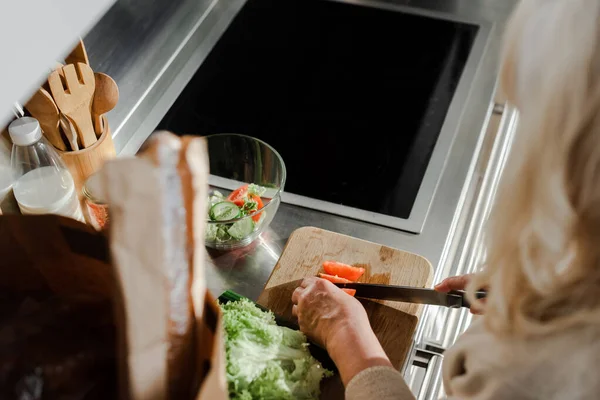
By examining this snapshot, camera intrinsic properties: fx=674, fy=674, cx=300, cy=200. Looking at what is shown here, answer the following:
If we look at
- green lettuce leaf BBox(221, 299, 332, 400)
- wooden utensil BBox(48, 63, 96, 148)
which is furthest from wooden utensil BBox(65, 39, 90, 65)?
green lettuce leaf BBox(221, 299, 332, 400)

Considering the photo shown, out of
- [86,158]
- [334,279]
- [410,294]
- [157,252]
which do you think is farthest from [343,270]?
[157,252]

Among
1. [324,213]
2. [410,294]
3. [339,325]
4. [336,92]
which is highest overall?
[336,92]

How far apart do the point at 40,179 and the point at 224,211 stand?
321mm

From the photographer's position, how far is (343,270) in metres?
1.20

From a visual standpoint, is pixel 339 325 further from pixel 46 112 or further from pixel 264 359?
pixel 46 112

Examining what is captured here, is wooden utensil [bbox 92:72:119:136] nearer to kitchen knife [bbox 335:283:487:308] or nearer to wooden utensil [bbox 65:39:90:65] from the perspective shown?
wooden utensil [bbox 65:39:90:65]

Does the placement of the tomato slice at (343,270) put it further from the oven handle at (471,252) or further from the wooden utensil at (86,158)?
the wooden utensil at (86,158)

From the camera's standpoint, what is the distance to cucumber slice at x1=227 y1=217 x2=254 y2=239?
1.23 metres

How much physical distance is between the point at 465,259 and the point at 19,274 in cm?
88

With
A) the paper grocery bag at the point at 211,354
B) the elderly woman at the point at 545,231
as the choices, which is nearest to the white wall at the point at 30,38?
the paper grocery bag at the point at 211,354

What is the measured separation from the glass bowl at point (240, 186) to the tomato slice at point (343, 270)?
6.1 inches

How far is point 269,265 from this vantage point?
1.27 m

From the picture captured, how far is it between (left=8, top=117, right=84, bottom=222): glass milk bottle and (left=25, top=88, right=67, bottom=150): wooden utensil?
2 cm

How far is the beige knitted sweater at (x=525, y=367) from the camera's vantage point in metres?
0.64
